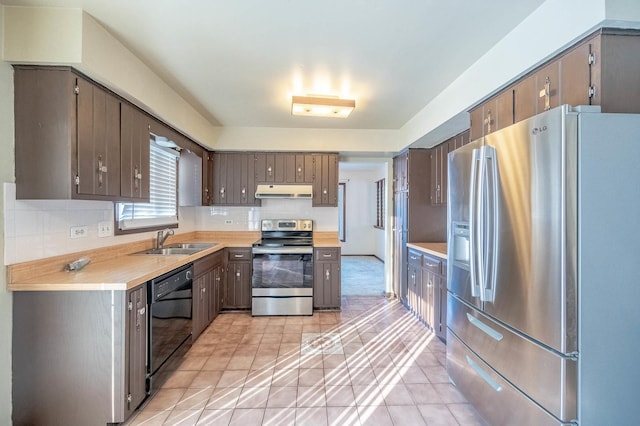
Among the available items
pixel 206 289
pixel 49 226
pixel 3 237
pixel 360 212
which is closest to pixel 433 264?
pixel 206 289

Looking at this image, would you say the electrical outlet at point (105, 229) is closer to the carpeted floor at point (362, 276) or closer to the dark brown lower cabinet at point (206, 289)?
the dark brown lower cabinet at point (206, 289)

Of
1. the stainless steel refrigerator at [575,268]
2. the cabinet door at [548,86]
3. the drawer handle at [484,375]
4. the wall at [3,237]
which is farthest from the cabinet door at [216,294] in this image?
the cabinet door at [548,86]

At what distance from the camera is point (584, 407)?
4.17 feet

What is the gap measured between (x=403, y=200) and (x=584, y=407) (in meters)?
3.09

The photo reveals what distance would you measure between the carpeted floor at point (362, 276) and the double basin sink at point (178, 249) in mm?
2379

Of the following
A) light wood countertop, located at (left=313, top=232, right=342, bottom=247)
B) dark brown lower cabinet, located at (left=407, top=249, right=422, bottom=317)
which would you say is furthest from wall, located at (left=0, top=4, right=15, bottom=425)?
dark brown lower cabinet, located at (left=407, top=249, right=422, bottom=317)

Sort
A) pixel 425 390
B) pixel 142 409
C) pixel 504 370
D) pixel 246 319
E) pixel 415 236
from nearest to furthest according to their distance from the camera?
pixel 504 370
pixel 142 409
pixel 425 390
pixel 246 319
pixel 415 236

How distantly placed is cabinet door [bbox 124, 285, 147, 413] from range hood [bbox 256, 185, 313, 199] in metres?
2.28

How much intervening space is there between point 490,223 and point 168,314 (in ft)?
7.96

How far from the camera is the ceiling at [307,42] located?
1698 millimetres

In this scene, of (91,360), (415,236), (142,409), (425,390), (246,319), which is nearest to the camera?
(91,360)

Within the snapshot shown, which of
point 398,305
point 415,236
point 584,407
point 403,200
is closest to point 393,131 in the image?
point 403,200

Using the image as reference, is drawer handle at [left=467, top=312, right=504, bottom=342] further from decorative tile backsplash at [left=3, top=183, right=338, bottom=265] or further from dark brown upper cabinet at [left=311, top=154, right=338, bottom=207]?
decorative tile backsplash at [left=3, top=183, right=338, bottom=265]

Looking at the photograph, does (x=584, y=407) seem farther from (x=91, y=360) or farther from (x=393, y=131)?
(x=393, y=131)
